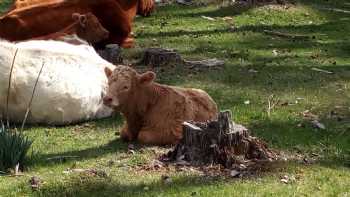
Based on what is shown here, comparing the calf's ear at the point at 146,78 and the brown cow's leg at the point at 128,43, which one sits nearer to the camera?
the calf's ear at the point at 146,78

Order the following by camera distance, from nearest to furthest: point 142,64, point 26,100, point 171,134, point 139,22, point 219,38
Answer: point 171,134
point 26,100
point 142,64
point 219,38
point 139,22

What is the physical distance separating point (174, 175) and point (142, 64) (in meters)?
4.51

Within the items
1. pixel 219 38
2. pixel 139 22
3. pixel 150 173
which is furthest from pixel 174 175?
pixel 139 22

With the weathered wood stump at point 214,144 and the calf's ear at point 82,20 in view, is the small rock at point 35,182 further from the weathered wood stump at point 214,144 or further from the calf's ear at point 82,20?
the calf's ear at point 82,20

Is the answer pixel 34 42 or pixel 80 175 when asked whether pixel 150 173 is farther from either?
pixel 34 42

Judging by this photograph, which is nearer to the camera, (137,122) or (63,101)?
(137,122)

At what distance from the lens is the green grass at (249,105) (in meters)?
6.08

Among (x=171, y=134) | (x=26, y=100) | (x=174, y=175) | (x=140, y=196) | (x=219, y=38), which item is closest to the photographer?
(x=140, y=196)

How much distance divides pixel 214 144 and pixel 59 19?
4.97 meters

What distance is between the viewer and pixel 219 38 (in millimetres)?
12789

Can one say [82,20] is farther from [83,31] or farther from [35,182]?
[35,182]

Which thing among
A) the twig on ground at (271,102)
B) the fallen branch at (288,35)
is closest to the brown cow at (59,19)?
the fallen branch at (288,35)

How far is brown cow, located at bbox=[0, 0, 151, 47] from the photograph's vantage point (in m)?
10.5

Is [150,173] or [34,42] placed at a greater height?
[34,42]
